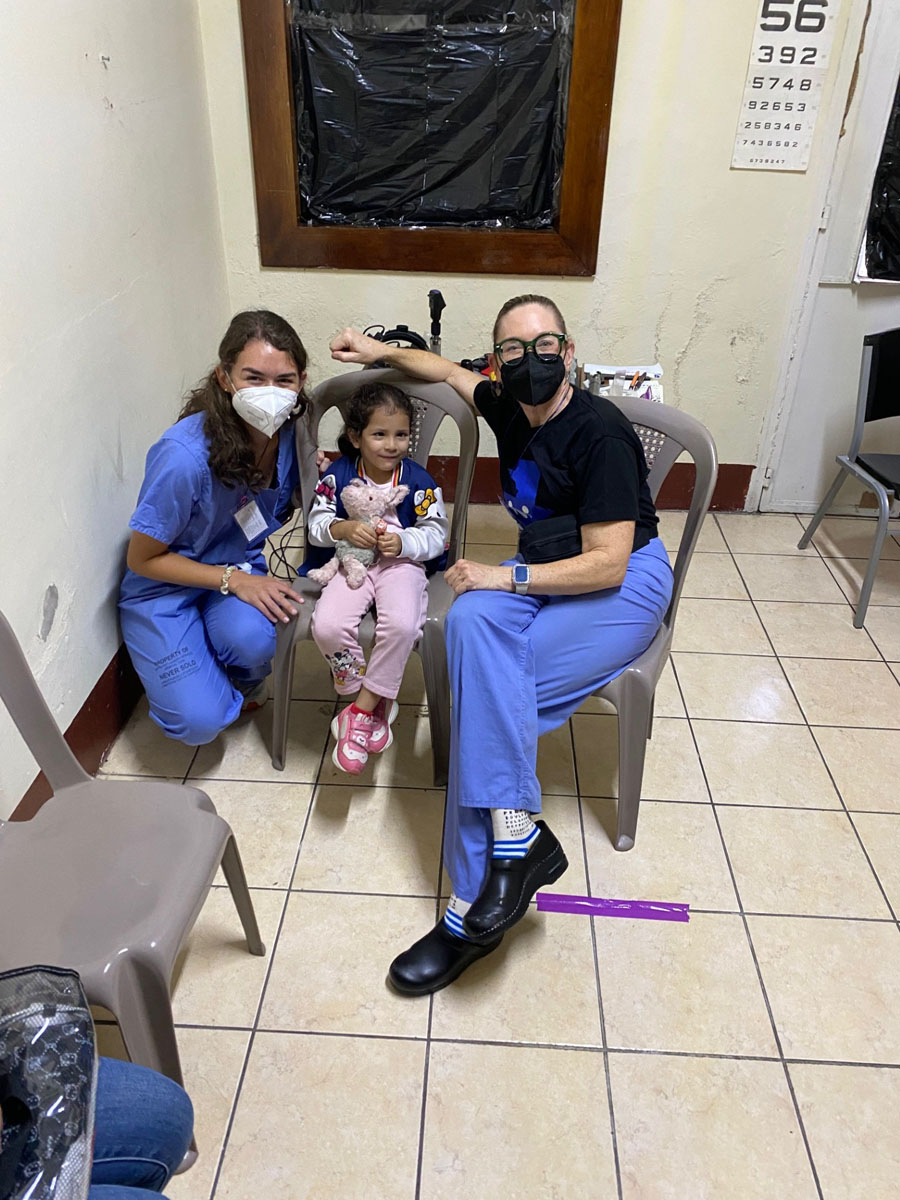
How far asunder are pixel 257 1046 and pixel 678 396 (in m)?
2.67

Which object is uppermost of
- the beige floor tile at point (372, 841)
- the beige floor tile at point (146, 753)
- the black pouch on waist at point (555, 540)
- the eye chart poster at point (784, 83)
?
the eye chart poster at point (784, 83)

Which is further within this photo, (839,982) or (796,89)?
(796,89)

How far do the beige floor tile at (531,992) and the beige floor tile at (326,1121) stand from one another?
0.37ft

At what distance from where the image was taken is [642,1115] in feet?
4.55

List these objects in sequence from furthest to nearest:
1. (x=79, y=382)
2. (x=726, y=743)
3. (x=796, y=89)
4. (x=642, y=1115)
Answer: (x=796, y=89)
(x=726, y=743)
(x=79, y=382)
(x=642, y=1115)

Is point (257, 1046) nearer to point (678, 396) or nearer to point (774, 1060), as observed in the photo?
point (774, 1060)

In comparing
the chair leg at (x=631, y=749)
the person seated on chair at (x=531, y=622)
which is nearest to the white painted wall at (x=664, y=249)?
the person seated on chair at (x=531, y=622)

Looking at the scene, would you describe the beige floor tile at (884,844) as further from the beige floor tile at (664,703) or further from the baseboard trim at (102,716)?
the baseboard trim at (102,716)

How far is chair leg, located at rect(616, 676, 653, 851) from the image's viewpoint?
1.76 meters

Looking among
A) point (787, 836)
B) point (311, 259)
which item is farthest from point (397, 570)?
point (311, 259)

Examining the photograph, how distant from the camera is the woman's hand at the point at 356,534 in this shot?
6.20 ft

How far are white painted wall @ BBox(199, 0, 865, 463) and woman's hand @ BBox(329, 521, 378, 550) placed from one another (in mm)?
1463

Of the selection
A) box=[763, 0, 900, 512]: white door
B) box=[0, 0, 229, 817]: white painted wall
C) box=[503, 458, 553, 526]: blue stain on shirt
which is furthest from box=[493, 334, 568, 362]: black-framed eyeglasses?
box=[763, 0, 900, 512]: white door

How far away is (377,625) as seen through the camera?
186 cm
